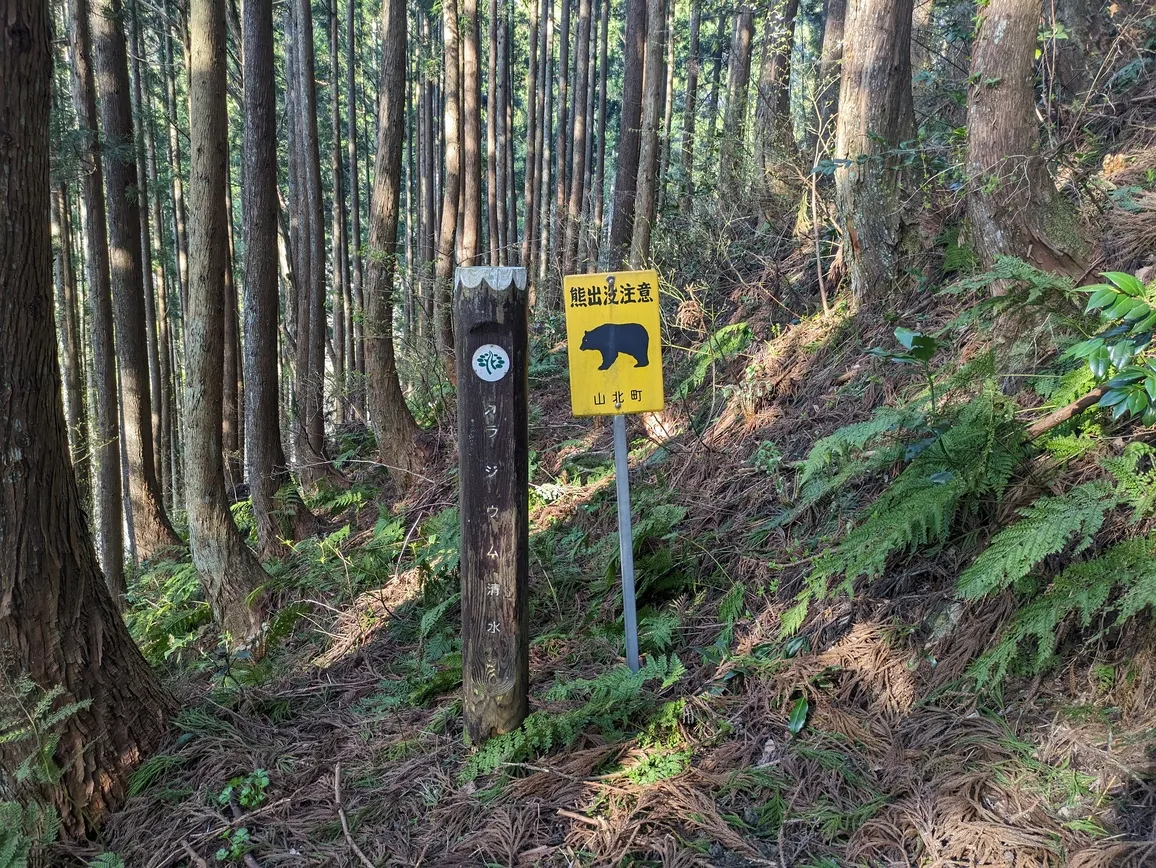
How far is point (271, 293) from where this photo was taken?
7723mm

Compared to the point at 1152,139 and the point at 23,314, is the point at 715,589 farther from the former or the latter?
the point at 1152,139

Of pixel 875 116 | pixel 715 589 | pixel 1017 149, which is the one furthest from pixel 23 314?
pixel 875 116

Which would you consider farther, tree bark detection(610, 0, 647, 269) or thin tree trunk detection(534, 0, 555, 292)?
thin tree trunk detection(534, 0, 555, 292)

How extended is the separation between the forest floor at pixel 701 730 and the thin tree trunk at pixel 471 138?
5.65m

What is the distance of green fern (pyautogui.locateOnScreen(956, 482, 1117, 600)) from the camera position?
258 cm

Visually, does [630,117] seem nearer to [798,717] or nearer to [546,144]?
[798,717]

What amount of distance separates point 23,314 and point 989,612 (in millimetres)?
4350

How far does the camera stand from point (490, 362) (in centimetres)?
309

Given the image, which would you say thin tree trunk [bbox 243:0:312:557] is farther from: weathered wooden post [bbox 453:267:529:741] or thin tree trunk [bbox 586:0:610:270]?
weathered wooden post [bbox 453:267:529:741]

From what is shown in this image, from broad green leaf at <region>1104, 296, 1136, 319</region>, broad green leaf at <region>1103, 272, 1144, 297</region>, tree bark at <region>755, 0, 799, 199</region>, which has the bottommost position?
broad green leaf at <region>1104, 296, 1136, 319</region>

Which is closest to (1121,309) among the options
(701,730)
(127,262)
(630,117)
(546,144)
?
(701,730)

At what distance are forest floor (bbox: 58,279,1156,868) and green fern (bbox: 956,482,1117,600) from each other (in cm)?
40

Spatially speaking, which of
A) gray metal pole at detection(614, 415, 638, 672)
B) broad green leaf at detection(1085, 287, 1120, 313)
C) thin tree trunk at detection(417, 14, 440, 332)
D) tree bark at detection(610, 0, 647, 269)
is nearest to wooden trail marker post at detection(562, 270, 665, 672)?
gray metal pole at detection(614, 415, 638, 672)

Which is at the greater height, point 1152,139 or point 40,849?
point 1152,139
